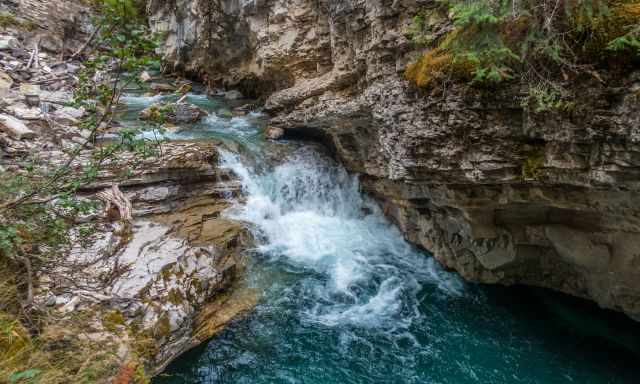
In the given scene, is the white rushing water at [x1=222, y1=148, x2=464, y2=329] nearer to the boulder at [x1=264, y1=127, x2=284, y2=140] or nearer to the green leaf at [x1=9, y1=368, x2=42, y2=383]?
the boulder at [x1=264, y1=127, x2=284, y2=140]

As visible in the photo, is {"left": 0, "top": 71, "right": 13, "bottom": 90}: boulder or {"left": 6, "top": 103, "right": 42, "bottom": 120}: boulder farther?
{"left": 0, "top": 71, "right": 13, "bottom": 90}: boulder

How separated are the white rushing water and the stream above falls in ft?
0.11

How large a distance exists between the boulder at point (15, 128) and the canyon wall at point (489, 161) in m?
5.74

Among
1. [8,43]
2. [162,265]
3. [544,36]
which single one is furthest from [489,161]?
[8,43]

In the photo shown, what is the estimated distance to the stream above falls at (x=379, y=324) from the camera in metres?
5.54

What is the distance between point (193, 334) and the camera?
587 cm

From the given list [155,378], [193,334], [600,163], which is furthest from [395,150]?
[155,378]

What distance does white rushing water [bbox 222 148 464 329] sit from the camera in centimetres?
703

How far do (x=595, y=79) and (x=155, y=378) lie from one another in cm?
692

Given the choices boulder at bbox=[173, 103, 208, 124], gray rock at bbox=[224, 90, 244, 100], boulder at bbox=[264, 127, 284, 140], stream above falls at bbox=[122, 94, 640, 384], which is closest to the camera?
stream above falls at bbox=[122, 94, 640, 384]

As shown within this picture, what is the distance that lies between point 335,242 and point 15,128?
8031 mm

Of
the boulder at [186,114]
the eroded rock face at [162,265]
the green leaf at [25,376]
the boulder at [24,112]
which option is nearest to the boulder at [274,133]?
the eroded rock face at [162,265]

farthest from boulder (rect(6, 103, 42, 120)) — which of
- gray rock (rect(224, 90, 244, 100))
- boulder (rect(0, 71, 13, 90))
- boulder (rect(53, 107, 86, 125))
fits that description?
gray rock (rect(224, 90, 244, 100))

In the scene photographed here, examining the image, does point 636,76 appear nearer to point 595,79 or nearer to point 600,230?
point 595,79
